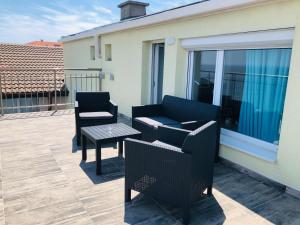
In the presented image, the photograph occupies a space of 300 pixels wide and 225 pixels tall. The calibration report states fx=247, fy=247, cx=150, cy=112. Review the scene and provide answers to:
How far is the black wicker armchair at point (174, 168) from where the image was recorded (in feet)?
7.92

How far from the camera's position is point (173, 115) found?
4.79 metres

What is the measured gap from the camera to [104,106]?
5.50 metres

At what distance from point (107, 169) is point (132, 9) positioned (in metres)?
6.31

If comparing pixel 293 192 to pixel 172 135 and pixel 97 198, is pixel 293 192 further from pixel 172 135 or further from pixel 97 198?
pixel 97 198

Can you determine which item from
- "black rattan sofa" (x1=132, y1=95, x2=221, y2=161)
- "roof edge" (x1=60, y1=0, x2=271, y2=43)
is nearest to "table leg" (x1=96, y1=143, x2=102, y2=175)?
"black rattan sofa" (x1=132, y1=95, x2=221, y2=161)

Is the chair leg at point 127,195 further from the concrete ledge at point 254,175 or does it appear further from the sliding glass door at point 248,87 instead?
the sliding glass door at point 248,87

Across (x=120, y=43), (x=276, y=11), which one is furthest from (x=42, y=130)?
(x=276, y=11)

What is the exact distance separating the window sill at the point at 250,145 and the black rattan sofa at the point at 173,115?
23cm

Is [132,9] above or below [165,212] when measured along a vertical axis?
above

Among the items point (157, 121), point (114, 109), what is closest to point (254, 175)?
point (157, 121)

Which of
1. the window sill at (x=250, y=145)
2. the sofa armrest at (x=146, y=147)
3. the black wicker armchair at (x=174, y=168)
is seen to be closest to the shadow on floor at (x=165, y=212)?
the black wicker armchair at (x=174, y=168)

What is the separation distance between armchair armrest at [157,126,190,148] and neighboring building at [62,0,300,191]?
1157 millimetres

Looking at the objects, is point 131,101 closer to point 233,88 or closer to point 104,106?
point 104,106

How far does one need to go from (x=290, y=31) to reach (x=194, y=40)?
1.77 meters
